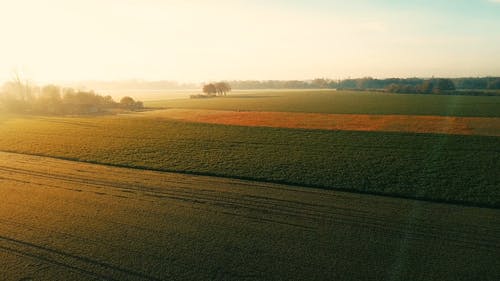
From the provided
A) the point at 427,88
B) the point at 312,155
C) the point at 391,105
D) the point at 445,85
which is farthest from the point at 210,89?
the point at 312,155

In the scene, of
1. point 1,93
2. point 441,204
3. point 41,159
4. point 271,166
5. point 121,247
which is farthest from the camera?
point 1,93

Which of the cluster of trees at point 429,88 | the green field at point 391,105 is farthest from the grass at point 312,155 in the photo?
the cluster of trees at point 429,88

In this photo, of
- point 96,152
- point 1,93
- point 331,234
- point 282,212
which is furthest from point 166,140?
point 1,93

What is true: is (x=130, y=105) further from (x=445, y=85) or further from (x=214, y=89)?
(x=445, y=85)

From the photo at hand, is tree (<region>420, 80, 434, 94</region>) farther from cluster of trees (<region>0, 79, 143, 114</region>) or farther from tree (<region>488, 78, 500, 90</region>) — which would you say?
cluster of trees (<region>0, 79, 143, 114</region>)

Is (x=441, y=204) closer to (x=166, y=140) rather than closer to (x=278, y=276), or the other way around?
(x=278, y=276)

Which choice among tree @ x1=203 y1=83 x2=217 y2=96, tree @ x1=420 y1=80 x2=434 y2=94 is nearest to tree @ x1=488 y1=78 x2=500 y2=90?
tree @ x1=420 y1=80 x2=434 y2=94
